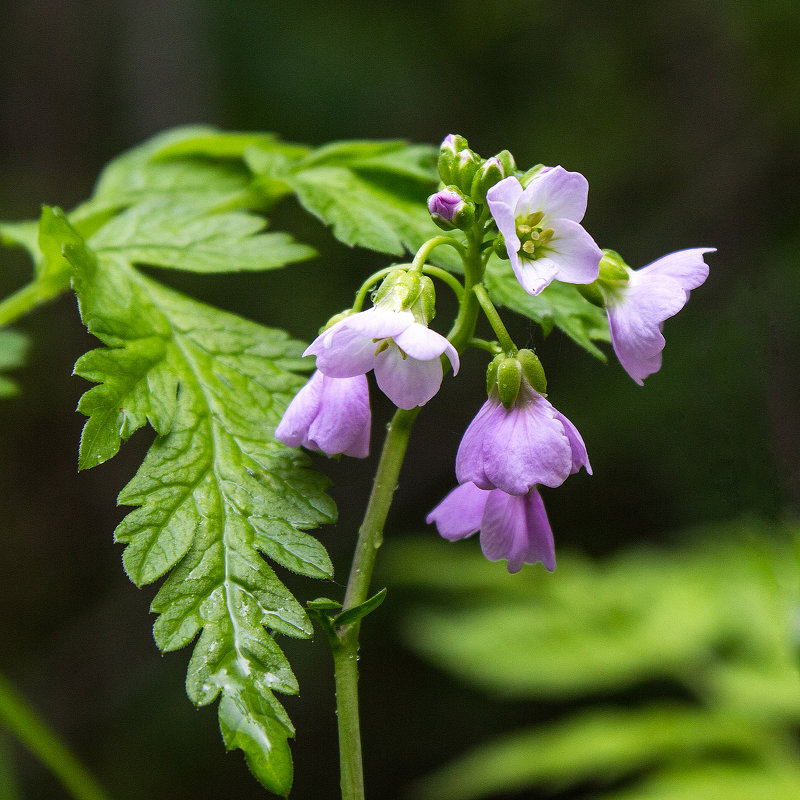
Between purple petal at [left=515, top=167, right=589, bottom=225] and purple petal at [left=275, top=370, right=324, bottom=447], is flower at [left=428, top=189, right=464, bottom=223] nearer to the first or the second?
purple petal at [left=515, top=167, right=589, bottom=225]

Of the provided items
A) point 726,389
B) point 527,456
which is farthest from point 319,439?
point 726,389

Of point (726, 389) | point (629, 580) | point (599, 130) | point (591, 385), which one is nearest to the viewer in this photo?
point (726, 389)

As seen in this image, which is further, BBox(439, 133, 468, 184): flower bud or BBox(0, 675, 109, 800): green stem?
BBox(0, 675, 109, 800): green stem

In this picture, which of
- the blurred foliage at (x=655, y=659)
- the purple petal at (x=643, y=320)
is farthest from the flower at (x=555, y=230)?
the blurred foliage at (x=655, y=659)

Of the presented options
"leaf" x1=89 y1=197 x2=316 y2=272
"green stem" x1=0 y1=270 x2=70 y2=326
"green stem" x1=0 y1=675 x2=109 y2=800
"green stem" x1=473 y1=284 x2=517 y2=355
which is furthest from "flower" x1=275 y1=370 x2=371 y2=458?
"green stem" x1=0 y1=675 x2=109 y2=800

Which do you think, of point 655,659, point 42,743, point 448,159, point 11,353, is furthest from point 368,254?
point 448,159

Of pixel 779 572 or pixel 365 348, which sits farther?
pixel 779 572

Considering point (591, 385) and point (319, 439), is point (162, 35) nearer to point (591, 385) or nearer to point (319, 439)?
point (591, 385)

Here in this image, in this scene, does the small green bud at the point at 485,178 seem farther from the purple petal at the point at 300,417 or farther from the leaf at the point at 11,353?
the leaf at the point at 11,353
